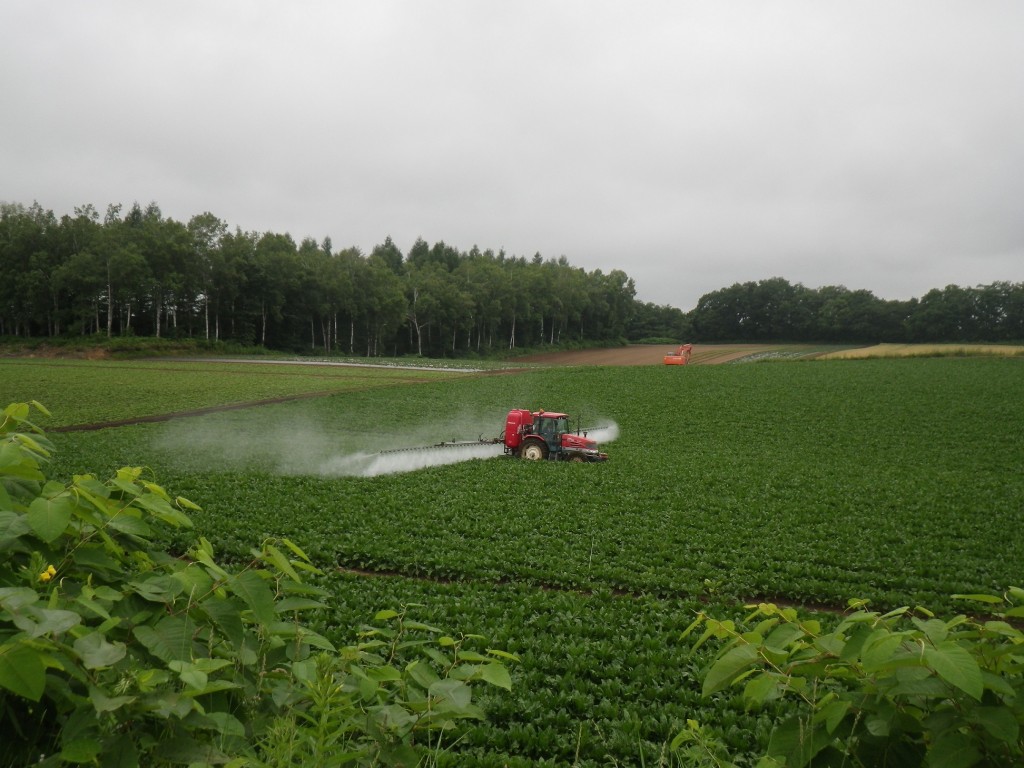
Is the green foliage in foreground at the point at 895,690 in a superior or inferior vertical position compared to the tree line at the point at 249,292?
inferior

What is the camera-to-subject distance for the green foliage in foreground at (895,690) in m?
1.78

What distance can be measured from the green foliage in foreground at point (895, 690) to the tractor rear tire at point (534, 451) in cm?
2139

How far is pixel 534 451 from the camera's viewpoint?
23.7 meters

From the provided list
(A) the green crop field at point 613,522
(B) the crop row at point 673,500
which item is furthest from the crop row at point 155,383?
(B) the crop row at point 673,500

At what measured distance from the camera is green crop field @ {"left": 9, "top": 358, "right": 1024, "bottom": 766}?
7309 mm

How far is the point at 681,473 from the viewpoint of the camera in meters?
21.2

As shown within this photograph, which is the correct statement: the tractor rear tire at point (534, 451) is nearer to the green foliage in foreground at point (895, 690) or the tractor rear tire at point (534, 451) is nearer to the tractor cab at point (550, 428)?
the tractor cab at point (550, 428)

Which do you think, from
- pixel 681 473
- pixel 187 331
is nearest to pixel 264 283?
pixel 187 331

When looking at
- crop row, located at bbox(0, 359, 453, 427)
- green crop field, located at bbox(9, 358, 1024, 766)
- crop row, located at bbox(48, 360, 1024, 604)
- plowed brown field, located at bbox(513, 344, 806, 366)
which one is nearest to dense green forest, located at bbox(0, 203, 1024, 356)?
plowed brown field, located at bbox(513, 344, 806, 366)

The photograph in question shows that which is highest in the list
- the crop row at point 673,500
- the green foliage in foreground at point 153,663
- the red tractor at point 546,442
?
the green foliage in foreground at point 153,663

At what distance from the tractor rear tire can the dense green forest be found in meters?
67.1

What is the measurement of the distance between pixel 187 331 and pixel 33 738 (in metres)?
94.7

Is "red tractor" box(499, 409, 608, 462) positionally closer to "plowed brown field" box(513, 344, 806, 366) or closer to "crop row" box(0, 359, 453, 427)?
"crop row" box(0, 359, 453, 427)

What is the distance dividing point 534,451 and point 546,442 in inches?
23.0
